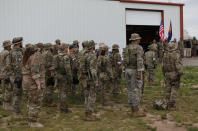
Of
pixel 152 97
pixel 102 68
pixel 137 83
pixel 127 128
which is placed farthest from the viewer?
pixel 152 97

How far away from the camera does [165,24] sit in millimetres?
26562

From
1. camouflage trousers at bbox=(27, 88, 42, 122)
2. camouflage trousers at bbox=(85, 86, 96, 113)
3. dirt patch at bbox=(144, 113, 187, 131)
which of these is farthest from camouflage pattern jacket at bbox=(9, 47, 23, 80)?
dirt patch at bbox=(144, 113, 187, 131)

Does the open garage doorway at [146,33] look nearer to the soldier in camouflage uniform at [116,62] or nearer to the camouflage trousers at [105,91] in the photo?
the soldier in camouflage uniform at [116,62]

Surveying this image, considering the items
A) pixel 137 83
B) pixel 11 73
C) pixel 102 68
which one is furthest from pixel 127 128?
pixel 11 73

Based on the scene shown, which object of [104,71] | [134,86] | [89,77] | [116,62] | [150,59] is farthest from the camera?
Answer: [150,59]

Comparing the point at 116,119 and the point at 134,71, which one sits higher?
the point at 134,71

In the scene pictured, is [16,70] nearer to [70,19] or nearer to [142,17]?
[70,19]

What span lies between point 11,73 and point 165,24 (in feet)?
70.5

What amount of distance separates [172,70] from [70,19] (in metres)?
14.8

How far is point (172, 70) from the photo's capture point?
826 cm

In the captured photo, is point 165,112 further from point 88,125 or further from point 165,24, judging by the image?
point 165,24

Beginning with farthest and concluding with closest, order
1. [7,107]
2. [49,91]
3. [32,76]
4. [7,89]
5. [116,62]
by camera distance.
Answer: [116,62] < [49,91] < [7,107] < [7,89] < [32,76]

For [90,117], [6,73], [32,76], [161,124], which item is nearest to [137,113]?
[161,124]

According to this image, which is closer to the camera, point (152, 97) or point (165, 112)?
point (165, 112)
